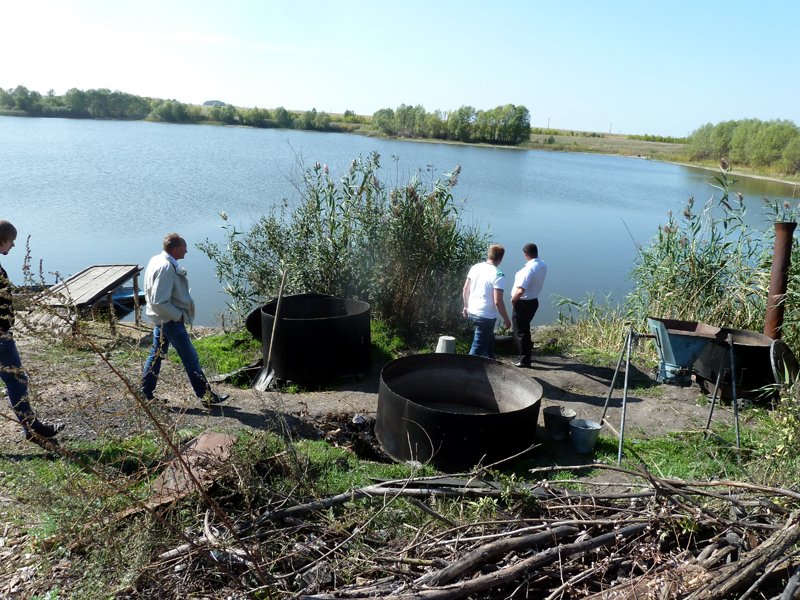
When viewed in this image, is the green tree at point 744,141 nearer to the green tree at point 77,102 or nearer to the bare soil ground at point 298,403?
the bare soil ground at point 298,403

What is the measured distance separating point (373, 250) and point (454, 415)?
→ 4678 mm

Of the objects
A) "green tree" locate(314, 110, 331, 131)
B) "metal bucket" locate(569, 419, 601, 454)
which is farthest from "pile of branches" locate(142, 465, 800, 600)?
"green tree" locate(314, 110, 331, 131)

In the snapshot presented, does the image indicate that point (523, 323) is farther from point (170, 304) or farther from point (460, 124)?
point (460, 124)

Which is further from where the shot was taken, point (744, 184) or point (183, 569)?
point (744, 184)

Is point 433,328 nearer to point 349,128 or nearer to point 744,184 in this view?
point 744,184

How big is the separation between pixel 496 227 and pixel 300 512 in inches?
681

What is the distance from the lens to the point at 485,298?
7.10 metres

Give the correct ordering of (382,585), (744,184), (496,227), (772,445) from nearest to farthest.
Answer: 1. (382,585)
2. (772,445)
3. (496,227)
4. (744,184)

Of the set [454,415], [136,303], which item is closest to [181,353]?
[454,415]

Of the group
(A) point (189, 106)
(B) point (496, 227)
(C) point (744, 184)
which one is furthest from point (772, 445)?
(A) point (189, 106)

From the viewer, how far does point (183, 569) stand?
3.38 meters

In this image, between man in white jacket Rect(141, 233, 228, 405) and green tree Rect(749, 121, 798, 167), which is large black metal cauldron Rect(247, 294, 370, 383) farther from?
green tree Rect(749, 121, 798, 167)

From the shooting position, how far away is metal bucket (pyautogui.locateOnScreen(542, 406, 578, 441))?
6.05m

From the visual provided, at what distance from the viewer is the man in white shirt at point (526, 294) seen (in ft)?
26.2
